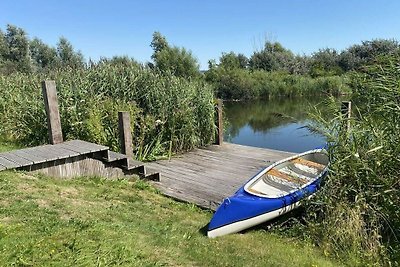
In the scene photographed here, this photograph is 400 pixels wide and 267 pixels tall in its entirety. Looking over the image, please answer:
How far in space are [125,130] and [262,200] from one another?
3.28 meters

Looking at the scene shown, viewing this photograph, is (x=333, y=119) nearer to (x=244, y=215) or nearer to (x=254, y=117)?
(x=244, y=215)

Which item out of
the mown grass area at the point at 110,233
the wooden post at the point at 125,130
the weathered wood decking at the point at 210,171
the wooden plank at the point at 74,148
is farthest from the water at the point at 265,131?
the mown grass area at the point at 110,233

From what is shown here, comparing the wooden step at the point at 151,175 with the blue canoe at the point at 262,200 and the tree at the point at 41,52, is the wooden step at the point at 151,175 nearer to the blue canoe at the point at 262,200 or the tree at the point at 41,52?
the blue canoe at the point at 262,200

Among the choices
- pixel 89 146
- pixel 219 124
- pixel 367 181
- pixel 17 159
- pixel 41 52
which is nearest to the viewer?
pixel 367 181

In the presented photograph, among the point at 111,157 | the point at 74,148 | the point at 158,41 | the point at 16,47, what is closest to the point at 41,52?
the point at 16,47

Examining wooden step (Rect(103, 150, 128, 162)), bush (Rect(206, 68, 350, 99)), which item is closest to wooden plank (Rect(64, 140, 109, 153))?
wooden step (Rect(103, 150, 128, 162))

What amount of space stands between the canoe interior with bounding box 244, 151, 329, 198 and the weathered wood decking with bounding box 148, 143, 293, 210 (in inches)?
25.7

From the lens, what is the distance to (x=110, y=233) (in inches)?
119

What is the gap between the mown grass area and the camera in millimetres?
2543

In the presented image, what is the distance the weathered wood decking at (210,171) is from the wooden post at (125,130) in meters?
0.70

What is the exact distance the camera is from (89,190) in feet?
15.5

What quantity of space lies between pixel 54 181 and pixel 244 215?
103 inches

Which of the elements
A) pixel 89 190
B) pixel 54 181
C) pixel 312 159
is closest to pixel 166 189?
pixel 89 190

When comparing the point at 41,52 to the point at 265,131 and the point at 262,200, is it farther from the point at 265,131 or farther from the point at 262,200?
the point at 262,200
